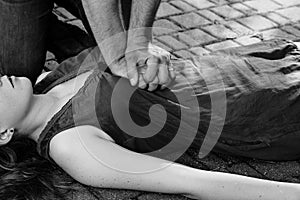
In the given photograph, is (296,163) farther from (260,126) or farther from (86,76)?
(86,76)

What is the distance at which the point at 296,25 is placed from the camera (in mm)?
4887

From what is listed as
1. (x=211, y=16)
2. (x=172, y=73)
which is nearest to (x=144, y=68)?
(x=172, y=73)

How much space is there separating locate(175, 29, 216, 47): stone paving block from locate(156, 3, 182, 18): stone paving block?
12.2 inches

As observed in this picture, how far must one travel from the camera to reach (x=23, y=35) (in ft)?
12.7

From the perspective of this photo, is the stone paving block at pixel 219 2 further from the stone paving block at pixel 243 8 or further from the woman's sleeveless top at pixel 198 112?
the woman's sleeveless top at pixel 198 112

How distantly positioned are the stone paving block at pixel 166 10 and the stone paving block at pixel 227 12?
0.28 m

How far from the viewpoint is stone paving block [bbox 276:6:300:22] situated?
197 inches

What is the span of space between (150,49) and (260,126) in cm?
66

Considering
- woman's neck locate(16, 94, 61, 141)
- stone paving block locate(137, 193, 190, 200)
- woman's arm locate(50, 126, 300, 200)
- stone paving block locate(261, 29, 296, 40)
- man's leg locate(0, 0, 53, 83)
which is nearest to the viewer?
woman's arm locate(50, 126, 300, 200)

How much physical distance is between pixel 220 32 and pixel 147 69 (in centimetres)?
163

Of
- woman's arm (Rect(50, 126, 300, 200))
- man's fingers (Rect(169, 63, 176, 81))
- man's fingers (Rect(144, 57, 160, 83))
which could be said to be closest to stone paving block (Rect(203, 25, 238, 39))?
man's fingers (Rect(169, 63, 176, 81))

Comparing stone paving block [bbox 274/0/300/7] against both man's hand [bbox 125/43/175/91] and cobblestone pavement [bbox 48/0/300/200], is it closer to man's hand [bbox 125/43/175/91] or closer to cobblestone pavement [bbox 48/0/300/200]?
cobblestone pavement [bbox 48/0/300/200]

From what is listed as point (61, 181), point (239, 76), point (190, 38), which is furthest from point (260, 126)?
point (190, 38)

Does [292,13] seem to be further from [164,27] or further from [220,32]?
[164,27]
